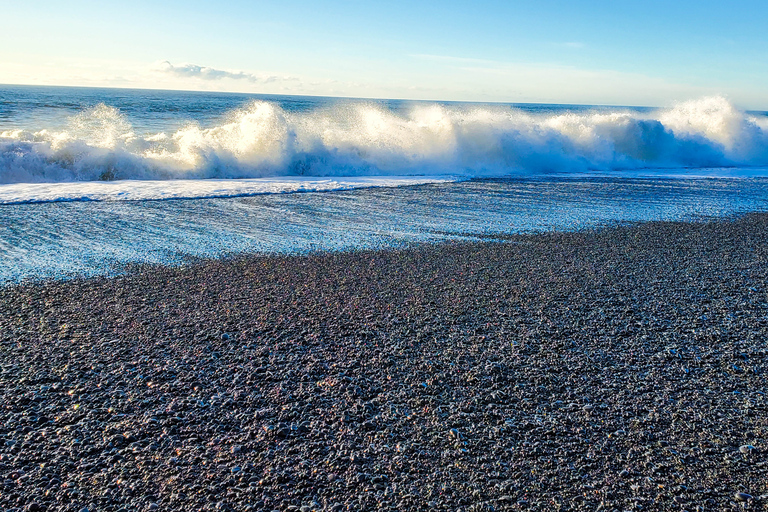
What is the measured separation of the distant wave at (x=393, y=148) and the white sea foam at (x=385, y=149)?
0.03 meters

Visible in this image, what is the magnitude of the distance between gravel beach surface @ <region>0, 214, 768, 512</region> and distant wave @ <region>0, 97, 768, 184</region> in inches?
371

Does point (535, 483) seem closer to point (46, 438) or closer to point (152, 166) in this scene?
point (46, 438)

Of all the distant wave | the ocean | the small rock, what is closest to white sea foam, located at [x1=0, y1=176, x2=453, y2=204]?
the ocean

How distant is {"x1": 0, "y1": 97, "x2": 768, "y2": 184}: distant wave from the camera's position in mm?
13391

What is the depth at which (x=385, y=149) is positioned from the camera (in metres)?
16.1

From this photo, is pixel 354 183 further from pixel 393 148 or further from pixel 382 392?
pixel 382 392

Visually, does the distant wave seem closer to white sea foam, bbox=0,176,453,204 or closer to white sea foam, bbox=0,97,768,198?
white sea foam, bbox=0,97,768,198

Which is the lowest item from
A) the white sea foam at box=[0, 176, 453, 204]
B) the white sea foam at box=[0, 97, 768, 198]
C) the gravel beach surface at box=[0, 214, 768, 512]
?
the gravel beach surface at box=[0, 214, 768, 512]

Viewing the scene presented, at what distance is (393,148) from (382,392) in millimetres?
13716

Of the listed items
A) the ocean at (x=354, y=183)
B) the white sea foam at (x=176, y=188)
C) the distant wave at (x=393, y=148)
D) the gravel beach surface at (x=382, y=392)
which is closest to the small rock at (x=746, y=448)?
the gravel beach surface at (x=382, y=392)

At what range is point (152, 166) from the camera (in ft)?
44.8

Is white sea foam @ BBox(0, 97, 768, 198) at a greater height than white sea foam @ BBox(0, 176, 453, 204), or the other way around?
white sea foam @ BBox(0, 97, 768, 198)

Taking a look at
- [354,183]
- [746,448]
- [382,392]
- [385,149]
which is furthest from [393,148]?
[746,448]

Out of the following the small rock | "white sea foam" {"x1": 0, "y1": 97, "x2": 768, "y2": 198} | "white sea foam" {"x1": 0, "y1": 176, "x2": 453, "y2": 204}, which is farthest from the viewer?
"white sea foam" {"x1": 0, "y1": 97, "x2": 768, "y2": 198}
